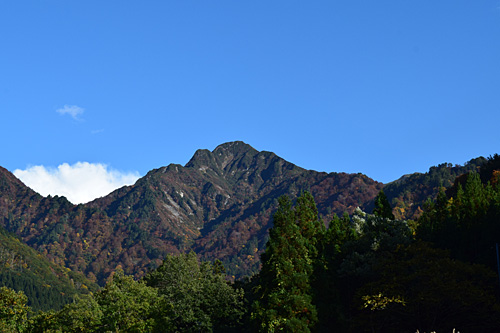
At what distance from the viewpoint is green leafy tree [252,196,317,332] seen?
Result: 56.0 metres

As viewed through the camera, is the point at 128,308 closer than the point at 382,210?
Yes

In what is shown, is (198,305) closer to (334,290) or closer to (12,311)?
(334,290)

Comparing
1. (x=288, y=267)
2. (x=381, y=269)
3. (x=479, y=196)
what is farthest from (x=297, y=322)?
(x=479, y=196)

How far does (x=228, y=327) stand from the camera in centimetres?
7281

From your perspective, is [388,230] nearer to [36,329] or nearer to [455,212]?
[455,212]

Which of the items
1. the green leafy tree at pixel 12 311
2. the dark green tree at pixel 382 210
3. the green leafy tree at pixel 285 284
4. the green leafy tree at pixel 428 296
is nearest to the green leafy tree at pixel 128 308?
the green leafy tree at pixel 12 311

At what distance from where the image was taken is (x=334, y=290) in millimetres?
62719

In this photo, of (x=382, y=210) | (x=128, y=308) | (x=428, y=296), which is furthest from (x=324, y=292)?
(x=382, y=210)

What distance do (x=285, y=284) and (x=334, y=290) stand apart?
7.50 metres

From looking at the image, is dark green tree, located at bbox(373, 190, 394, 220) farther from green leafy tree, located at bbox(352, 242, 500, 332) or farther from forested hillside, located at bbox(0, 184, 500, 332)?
green leafy tree, located at bbox(352, 242, 500, 332)

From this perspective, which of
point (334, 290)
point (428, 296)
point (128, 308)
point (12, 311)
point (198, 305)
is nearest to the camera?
point (428, 296)

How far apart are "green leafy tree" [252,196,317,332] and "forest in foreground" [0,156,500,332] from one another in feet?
0.35

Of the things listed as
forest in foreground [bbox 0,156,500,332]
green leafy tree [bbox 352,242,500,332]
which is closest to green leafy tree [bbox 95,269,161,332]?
forest in foreground [bbox 0,156,500,332]

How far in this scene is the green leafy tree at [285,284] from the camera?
55959 mm
